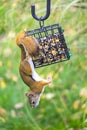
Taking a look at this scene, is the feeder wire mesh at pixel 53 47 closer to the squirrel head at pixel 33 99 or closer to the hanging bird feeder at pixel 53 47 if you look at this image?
the hanging bird feeder at pixel 53 47

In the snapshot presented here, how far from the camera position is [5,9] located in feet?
11.3

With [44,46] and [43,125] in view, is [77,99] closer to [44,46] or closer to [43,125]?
[43,125]

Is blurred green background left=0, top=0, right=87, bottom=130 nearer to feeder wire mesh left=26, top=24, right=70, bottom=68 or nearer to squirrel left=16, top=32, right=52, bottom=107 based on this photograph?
feeder wire mesh left=26, top=24, right=70, bottom=68

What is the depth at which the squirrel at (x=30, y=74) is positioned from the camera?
2188mm

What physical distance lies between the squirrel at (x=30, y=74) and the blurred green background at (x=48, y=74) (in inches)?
35.0

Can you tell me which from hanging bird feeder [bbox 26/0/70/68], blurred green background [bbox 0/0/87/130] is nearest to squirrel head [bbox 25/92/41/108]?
hanging bird feeder [bbox 26/0/70/68]

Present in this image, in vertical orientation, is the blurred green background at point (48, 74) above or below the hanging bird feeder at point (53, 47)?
above

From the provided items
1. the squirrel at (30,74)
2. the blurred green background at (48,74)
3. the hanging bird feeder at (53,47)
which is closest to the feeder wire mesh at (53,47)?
the hanging bird feeder at (53,47)

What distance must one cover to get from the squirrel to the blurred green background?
0.89 meters

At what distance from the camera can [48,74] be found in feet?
11.2

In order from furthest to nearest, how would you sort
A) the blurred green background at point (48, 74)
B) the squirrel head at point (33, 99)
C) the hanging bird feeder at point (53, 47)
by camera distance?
the blurred green background at point (48, 74)
the hanging bird feeder at point (53, 47)
the squirrel head at point (33, 99)

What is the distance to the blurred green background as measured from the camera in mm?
3383

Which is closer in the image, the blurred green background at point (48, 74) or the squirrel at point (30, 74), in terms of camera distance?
the squirrel at point (30, 74)

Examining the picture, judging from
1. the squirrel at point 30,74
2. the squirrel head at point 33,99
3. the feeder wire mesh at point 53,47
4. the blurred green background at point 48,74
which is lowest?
the squirrel head at point 33,99
